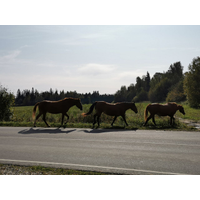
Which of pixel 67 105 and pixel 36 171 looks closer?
pixel 36 171

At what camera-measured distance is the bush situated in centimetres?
1996

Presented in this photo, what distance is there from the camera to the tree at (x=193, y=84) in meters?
45.0

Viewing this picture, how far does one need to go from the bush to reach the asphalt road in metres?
11.3

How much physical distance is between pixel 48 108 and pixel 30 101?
99.2 m

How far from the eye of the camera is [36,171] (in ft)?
18.0

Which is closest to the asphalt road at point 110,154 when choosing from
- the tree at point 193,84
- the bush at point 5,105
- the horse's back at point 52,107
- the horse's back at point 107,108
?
the horse's back at point 107,108

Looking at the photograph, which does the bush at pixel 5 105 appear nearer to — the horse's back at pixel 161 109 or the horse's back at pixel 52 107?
the horse's back at pixel 52 107

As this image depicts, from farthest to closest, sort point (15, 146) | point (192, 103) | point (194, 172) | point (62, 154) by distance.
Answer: point (192, 103) < point (15, 146) < point (62, 154) < point (194, 172)

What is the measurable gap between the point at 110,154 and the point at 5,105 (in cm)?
1650
